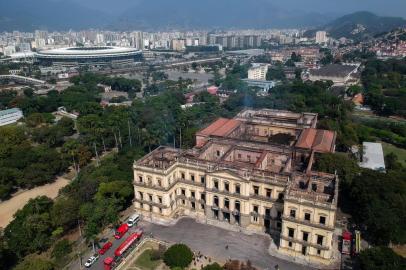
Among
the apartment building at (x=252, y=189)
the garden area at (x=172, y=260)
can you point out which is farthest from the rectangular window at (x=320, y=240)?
the garden area at (x=172, y=260)

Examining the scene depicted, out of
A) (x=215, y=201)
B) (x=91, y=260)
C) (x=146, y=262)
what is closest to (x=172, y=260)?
(x=146, y=262)

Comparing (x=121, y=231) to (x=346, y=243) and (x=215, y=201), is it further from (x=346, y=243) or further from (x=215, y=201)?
(x=346, y=243)

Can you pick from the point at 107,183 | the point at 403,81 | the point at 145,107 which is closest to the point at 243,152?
the point at 107,183

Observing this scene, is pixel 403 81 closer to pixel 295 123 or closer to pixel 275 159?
pixel 295 123

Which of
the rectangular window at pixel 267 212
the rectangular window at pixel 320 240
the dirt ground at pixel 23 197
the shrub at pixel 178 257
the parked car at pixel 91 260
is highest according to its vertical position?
the rectangular window at pixel 267 212

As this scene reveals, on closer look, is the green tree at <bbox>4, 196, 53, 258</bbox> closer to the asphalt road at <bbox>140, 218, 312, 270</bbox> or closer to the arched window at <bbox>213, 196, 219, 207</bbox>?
the asphalt road at <bbox>140, 218, 312, 270</bbox>

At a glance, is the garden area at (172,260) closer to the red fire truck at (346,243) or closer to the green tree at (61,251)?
the green tree at (61,251)
